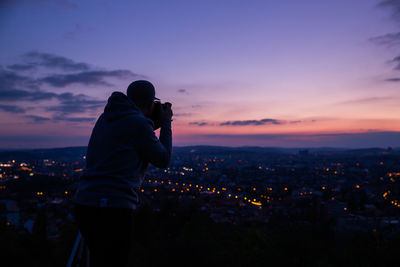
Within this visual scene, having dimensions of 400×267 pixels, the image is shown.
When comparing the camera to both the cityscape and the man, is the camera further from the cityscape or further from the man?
the cityscape

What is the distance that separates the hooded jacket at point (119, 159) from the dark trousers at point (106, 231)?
39 millimetres

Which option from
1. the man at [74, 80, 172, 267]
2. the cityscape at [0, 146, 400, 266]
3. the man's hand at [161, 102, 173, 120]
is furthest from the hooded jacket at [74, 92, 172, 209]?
the cityscape at [0, 146, 400, 266]

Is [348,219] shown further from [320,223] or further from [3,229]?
[3,229]

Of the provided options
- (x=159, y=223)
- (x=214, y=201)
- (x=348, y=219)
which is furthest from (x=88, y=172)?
(x=214, y=201)

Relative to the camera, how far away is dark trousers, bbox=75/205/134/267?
1.34 meters

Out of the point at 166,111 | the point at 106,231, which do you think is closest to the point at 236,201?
Answer: the point at 166,111

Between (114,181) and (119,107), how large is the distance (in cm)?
39

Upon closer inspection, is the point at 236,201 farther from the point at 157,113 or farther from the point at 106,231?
the point at 106,231

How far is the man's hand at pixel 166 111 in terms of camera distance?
5.39 ft

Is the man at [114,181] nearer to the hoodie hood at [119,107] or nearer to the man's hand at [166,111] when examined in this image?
the hoodie hood at [119,107]

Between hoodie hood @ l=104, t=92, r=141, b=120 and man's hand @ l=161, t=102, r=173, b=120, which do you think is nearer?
hoodie hood @ l=104, t=92, r=141, b=120

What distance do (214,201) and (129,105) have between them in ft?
111

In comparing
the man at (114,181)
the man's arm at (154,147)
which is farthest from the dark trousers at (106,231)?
the man's arm at (154,147)

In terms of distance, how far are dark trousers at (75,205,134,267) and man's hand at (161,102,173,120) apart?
1.87ft
